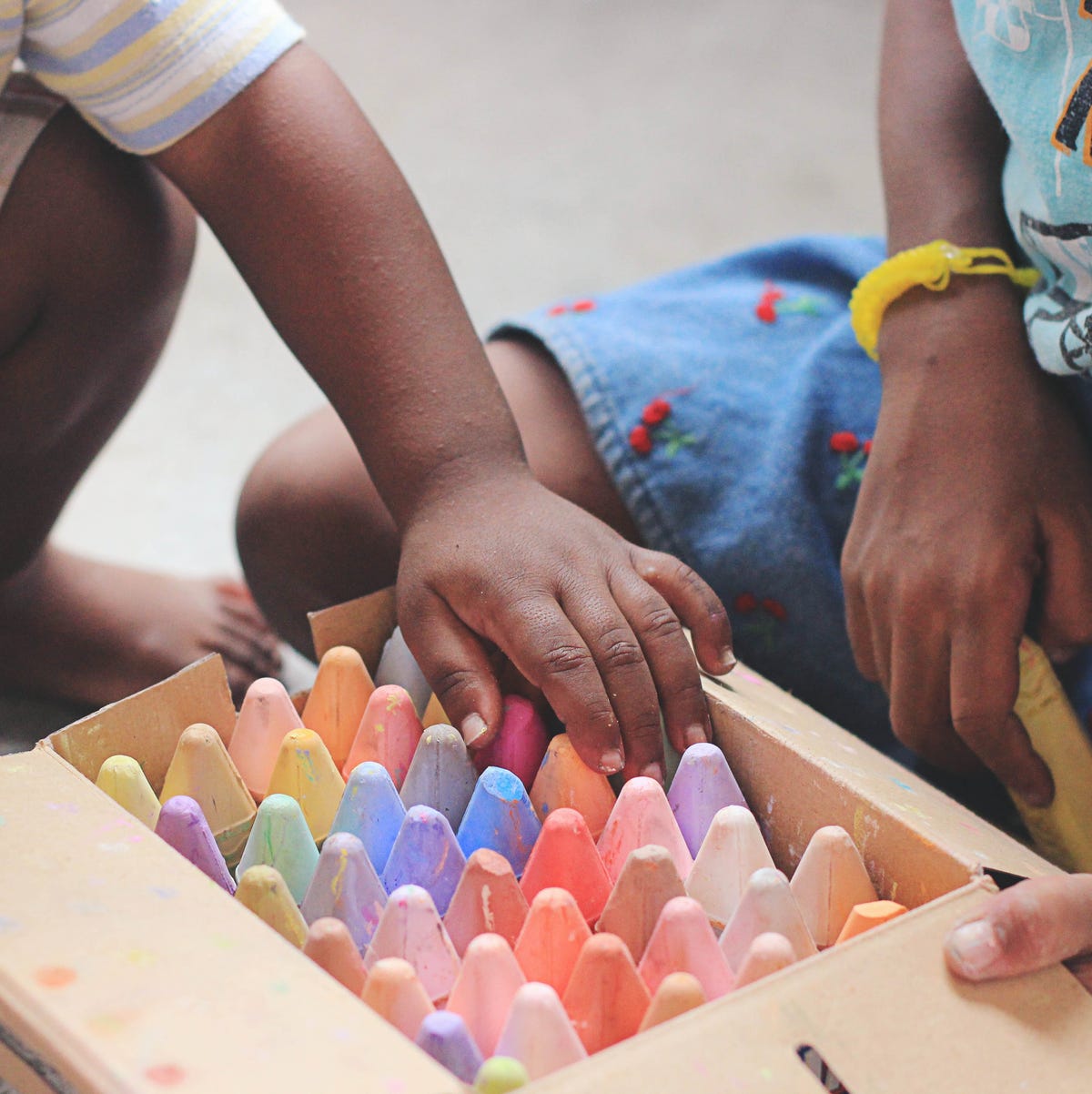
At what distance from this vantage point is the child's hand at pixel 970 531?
0.61m

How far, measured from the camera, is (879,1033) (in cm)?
41

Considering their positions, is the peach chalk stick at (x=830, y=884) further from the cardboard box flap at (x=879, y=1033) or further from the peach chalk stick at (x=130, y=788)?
the peach chalk stick at (x=130, y=788)

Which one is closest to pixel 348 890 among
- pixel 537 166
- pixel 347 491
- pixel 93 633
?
pixel 347 491

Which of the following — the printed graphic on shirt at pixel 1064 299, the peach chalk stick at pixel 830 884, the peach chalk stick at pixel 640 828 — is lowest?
the peach chalk stick at pixel 830 884

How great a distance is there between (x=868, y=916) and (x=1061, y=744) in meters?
0.20

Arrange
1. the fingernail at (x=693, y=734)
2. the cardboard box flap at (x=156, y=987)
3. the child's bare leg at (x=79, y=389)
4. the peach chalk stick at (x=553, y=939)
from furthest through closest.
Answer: the child's bare leg at (x=79, y=389) → the fingernail at (x=693, y=734) → the peach chalk stick at (x=553, y=939) → the cardboard box flap at (x=156, y=987)

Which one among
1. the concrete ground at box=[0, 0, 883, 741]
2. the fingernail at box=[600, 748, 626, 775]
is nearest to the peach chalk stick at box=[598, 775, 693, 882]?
the fingernail at box=[600, 748, 626, 775]

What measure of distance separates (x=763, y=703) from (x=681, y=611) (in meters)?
0.06

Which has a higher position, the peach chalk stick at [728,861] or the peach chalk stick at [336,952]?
the peach chalk stick at [336,952]

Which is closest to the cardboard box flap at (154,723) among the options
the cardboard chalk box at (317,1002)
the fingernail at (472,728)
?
the cardboard chalk box at (317,1002)

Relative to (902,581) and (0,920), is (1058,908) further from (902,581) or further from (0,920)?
(0,920)

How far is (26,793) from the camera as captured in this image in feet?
1.55

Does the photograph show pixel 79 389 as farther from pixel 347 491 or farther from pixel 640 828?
pixel 640 828

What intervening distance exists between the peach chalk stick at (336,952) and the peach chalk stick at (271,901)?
0.02 metres
